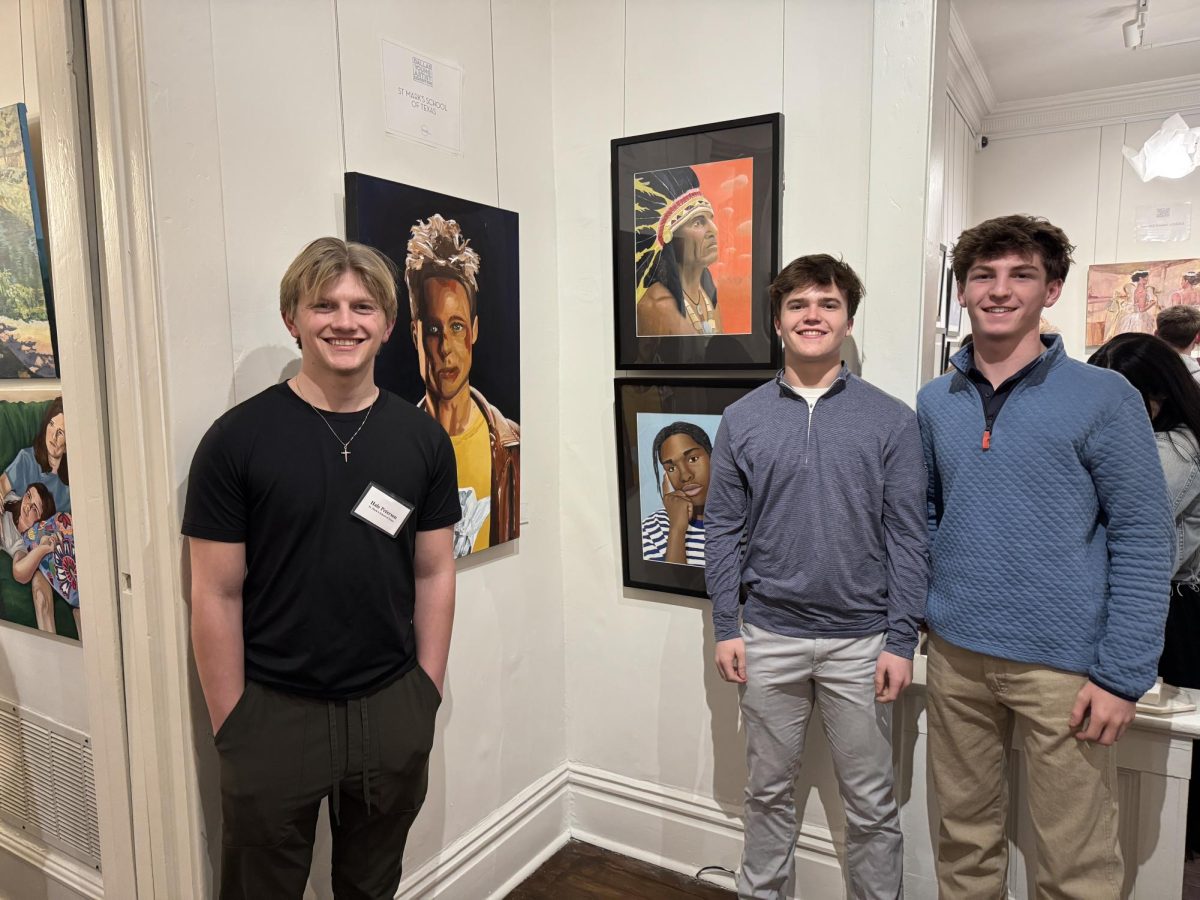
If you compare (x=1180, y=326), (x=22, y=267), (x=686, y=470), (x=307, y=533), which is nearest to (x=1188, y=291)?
(x=1180, y=326)

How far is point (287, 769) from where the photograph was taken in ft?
4.77

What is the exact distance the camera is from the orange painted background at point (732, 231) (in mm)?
2197

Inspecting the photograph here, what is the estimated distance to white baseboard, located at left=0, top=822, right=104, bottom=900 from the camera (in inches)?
73.7

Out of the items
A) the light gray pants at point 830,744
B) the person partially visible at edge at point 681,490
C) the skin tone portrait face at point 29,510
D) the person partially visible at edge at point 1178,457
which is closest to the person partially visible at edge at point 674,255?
the person partially visible at edge at point 681,490

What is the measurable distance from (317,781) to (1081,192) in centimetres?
505

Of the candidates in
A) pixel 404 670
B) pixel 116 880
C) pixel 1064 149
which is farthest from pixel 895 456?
pixel 1064 149

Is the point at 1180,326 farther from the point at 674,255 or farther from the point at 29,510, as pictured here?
the point at 29,510

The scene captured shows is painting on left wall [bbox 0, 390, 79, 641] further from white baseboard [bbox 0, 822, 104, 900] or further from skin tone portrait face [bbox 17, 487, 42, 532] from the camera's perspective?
white baseboard [bbox 0, 822, 104, 900]

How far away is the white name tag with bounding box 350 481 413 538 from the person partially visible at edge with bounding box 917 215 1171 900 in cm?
119

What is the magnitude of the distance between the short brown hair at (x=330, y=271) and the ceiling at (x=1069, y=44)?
10.7 ft

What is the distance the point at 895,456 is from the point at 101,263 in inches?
66.4

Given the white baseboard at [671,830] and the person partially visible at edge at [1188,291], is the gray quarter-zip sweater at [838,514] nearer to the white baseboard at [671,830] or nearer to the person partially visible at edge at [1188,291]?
the white baseboard at [671,830]

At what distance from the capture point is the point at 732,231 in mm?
2217

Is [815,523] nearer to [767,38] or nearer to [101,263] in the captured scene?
[767,38]
